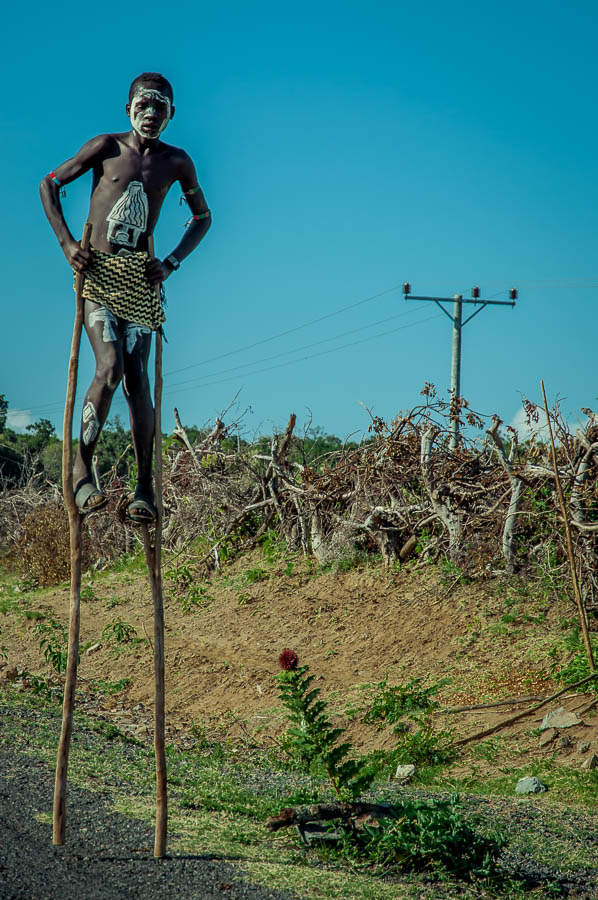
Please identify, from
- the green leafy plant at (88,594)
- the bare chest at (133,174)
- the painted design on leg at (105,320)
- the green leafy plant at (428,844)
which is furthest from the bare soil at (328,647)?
the bare chest at (133,174)

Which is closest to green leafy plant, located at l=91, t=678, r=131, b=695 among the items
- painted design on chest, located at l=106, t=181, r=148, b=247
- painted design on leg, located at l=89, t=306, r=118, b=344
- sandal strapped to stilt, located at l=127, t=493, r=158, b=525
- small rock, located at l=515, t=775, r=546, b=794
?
small rock, located at l=515, t=775, r=546, b=794

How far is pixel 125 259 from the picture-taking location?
462 centimetres

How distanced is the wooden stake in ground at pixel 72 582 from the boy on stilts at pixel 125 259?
2.4 inches

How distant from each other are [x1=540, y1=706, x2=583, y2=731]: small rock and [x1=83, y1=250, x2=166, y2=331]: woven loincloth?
459 centimetres

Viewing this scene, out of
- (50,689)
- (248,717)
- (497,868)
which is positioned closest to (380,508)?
(248,717)

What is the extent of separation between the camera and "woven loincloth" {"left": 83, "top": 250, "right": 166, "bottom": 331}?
15.0 feet

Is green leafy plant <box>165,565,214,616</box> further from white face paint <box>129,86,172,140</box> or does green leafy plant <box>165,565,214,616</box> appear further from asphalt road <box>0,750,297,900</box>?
white face paint <box>129,86,172,140</box>

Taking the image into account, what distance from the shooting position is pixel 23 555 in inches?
624

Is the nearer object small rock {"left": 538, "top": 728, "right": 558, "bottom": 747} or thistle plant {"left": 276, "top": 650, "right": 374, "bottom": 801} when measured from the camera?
thistle plant {"left": 276, "top": 650, "right": 374, "bottom": 801}

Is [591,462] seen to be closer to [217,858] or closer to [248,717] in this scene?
[248,717]

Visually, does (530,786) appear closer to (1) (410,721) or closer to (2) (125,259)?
(1) (410,721)

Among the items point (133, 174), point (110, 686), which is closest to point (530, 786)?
point (133, 174)

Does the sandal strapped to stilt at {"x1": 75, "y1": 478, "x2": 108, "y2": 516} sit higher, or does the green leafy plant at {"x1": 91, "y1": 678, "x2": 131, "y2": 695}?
the sandal strapped to stilt at {"x1": 75, "y1": 478, "x2": 108, "y2": 516}

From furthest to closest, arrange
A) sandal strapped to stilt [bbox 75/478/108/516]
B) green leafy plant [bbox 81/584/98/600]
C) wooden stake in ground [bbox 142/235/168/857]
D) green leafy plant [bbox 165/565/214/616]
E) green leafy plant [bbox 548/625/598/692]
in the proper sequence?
green leafy plant [bbox 81/584/98/600] → green leafy plant [bbox 165/565/214/616] → green leafy plant [bbox 548/625/598/692] → sandal strapped to stilt [bbox 75/478/108/516] → wooden stake in ground [bbox 142/235/168/857]
